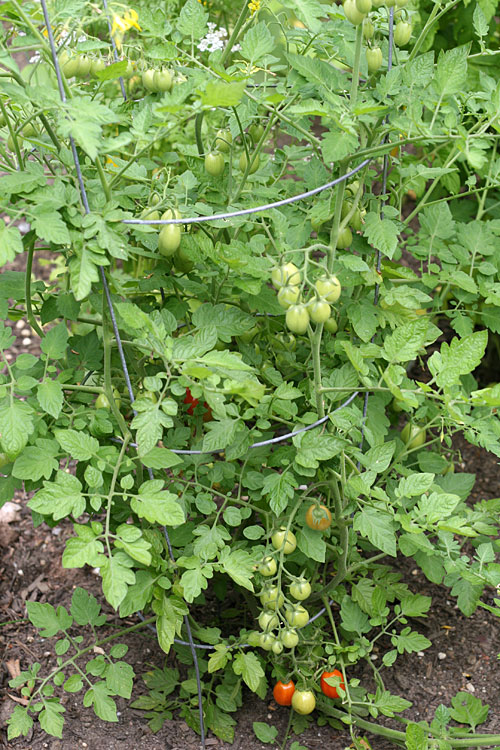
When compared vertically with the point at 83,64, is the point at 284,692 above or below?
below

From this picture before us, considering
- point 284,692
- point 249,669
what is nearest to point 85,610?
point 249,669

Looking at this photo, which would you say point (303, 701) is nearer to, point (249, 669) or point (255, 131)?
point (249, 669)

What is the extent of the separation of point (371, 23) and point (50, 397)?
0.88 metres

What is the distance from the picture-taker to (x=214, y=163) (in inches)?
58.6

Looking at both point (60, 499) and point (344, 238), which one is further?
point (344, 238)

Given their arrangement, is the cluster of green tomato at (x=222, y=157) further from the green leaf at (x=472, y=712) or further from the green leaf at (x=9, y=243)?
the green leaf at (x=472, y=712)

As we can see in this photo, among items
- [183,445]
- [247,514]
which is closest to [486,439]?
[247,514]

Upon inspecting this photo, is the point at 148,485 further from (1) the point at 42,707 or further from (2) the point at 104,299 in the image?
(1) the point at 42,707

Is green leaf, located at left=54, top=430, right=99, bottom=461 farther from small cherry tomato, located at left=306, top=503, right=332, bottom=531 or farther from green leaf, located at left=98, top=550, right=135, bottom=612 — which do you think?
small cherry tomato, located at left=306, top=503, right=332, bottom=531

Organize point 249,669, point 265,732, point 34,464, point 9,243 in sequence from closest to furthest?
point 9,243, point 34,464, point 249,669, point 265,732

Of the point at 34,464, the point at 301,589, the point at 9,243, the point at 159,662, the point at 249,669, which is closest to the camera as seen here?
the point at 9,243

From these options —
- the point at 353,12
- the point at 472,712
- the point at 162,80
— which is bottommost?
the point at 472,712

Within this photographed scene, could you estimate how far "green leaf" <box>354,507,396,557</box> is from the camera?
1447 mm

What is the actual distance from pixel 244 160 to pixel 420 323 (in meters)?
0.53
